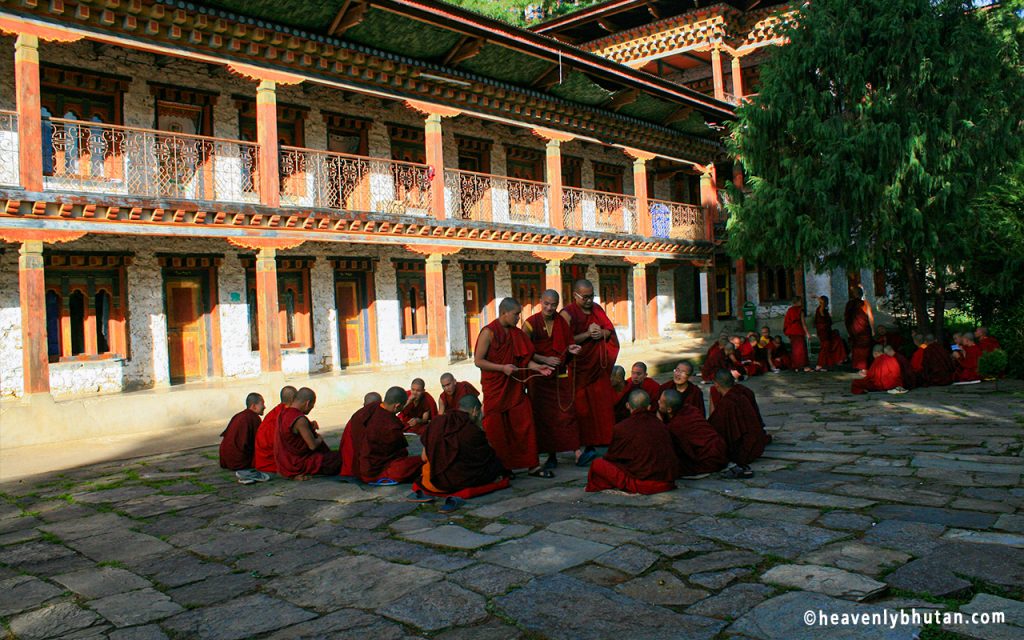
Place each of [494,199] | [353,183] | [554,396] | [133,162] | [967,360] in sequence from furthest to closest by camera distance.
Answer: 1. [494,199]
2. [353,183]
3. [133,162]
4. [967,360]
5. [554,396]

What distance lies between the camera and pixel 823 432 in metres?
8.38

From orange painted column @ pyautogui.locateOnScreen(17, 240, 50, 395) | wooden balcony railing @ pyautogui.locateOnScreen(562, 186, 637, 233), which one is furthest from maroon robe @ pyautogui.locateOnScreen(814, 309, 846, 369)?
orange painted column @ pyautogui.locateOnScreen(17, 240, 50, 395)

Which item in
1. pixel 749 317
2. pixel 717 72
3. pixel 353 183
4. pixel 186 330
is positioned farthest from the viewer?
pixel 749 317

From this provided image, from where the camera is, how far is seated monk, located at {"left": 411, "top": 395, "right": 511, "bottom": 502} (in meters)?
5.97

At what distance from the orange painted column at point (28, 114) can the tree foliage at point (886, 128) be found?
11200 mm

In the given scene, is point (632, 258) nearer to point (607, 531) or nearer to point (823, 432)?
point (823, 432)

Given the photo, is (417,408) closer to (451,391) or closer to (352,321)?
(451,391)

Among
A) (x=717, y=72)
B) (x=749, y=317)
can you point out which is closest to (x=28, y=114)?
(x=717, y=72)

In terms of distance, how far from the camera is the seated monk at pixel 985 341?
11715 millimetres

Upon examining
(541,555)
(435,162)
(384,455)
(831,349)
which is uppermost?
(435,162)

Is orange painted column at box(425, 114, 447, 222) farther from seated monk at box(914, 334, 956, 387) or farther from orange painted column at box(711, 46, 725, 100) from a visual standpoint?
orange painted column at box(711, 46, 725, 100)

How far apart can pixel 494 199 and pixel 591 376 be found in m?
11.6

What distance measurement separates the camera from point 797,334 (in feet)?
50.1

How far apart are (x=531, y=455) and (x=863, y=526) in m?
2.88
